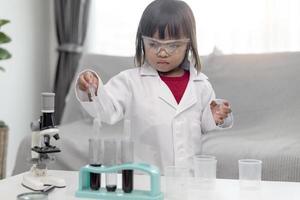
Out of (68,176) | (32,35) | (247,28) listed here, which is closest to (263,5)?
(247,28)

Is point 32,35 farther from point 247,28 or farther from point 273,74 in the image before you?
point 273,74

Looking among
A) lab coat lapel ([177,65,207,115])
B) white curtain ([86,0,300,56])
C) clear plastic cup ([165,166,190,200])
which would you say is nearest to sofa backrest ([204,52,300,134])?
white curtain ([86,0,300,56])

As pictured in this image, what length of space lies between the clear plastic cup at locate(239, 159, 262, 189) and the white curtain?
5.76ft

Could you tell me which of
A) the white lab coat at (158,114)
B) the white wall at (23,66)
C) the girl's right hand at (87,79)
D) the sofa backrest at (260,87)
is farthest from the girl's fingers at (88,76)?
the white wall at (23,66)

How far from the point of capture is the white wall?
310 centimetres

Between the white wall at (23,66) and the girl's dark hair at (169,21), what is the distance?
2.06 m

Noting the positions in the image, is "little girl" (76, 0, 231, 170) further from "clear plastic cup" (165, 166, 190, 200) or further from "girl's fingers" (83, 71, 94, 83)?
"clear plastic cup" (165, 166, 190, 200)

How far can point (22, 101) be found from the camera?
10.7 ft

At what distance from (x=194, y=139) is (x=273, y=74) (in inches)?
50.7

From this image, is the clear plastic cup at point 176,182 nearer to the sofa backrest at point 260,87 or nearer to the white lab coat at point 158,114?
the white lab coat at point 158,114

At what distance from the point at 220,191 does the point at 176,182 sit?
0.12 meters

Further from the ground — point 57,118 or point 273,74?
point 273,74

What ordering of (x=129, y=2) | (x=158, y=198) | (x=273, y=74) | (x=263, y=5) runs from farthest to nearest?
(x=129, y=2) → (x=263, y=5) → (x=273, y=74) → (x=158, y=198)

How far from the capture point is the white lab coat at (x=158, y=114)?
125 cm
